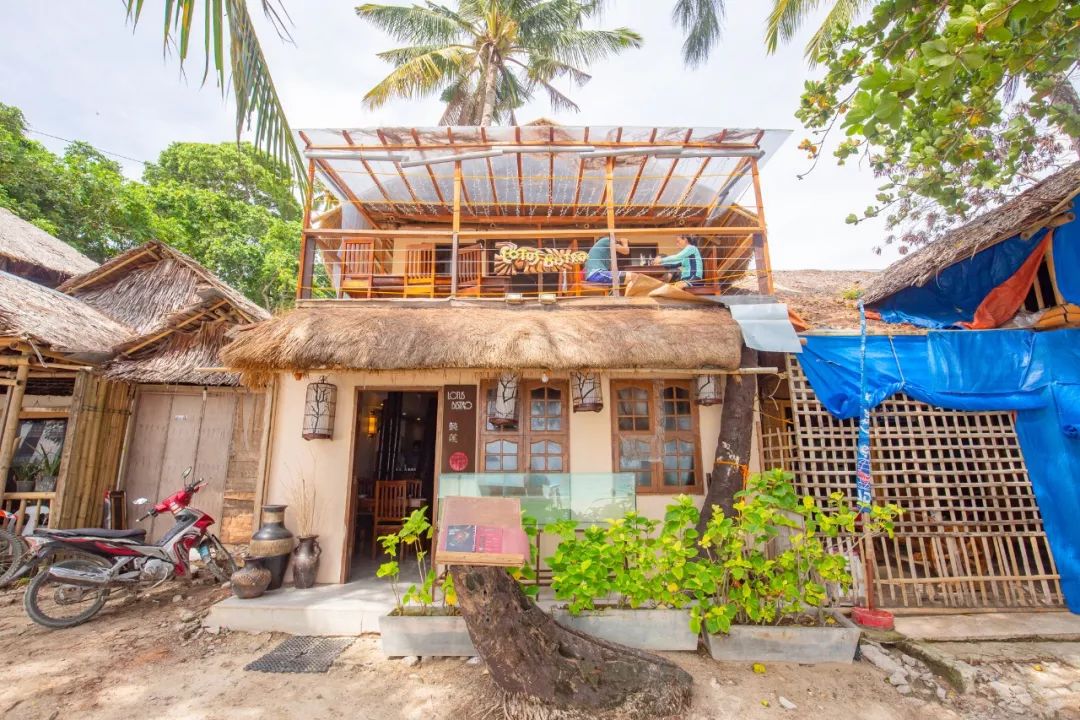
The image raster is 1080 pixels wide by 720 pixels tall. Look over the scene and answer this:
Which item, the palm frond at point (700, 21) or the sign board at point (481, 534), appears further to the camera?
the palm frond at point (700, 21)

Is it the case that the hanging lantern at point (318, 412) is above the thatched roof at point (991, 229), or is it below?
below

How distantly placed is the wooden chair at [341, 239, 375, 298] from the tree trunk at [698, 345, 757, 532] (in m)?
4.89

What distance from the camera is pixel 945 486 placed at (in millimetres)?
4781

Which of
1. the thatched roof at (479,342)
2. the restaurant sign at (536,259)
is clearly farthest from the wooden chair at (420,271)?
the thatched roof at (479,342)

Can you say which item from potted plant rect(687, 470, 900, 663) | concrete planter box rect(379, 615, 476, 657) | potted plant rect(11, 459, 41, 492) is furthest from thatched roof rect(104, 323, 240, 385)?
potted plant rect(687, 470, 900, 663)

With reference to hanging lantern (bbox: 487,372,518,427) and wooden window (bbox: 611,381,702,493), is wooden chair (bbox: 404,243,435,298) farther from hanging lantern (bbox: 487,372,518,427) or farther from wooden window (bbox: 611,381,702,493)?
wooden window (bbox: 611,381,702,493)

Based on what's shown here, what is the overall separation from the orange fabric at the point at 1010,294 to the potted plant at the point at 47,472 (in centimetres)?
1137

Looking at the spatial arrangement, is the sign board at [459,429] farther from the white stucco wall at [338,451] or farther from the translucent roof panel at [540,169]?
the translucent roof panel at [540,169]

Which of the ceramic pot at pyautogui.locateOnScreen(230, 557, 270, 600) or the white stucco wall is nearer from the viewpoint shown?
the ceramic pot at pyautogui.locateOnScreen(230, 557, 270, 600)

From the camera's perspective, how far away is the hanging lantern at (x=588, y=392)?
495 centimetres

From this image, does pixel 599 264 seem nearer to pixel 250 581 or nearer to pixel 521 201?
pixel 521 201

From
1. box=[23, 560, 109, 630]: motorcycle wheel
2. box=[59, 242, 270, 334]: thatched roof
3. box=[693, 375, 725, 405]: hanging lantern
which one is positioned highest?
box=[59, 242, 270, 334]: thatched roof

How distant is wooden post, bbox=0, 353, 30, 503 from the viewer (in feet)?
18.8

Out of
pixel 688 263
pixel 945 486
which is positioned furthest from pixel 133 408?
pixel 945 486
